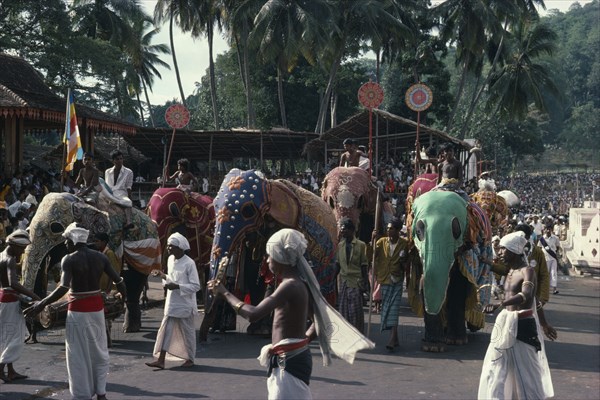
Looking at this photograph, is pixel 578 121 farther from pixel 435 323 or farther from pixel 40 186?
pixel 435 323

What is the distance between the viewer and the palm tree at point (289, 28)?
33469mm

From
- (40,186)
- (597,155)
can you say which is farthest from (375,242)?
(597,155)

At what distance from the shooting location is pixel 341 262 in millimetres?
10242

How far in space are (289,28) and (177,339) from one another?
26.5 meters

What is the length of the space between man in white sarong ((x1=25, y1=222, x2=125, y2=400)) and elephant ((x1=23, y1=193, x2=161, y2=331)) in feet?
9.02

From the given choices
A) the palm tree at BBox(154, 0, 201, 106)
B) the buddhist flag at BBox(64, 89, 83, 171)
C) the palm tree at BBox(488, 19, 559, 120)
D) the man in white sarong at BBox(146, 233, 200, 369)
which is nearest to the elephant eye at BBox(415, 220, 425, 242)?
the man in white sarong at BBox(146, 233, 200, 369)

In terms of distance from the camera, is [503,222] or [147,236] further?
[503,222]

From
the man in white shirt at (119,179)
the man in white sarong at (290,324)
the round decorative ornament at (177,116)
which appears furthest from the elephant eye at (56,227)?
the round decorative ornament at (177,116)

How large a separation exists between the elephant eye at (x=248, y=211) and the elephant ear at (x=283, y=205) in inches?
12.5

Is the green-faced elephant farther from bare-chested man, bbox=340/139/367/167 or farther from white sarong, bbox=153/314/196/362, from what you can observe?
bare-chested man, bbox=340/139/367/167

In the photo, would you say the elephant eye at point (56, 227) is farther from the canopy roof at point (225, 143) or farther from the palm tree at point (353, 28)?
the palm tree at point (353, 28)

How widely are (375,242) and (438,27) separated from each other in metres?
34.5

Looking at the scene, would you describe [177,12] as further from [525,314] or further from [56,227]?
[525,314]

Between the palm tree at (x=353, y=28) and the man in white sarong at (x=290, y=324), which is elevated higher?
the palm tree at (x=353, y=28)
